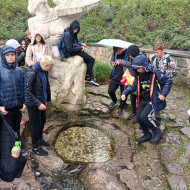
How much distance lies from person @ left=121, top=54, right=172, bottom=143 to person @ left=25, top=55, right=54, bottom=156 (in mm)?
1437

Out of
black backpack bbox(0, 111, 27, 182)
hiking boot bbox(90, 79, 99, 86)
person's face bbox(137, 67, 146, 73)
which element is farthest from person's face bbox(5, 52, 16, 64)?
hiking boot bbox(90, 79, 99, 86)

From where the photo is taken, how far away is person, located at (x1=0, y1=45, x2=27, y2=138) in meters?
3.28

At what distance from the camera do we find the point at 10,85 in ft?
11.0

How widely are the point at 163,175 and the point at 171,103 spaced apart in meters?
2.82

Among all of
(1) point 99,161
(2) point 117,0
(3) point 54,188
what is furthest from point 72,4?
(2) point 117,0

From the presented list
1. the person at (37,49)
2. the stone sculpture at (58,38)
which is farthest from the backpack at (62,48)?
the person at (37,49)

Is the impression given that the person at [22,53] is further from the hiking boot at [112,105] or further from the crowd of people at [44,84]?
the hiking boot at [112,105]

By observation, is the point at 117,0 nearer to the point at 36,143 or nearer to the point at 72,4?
the point at 72,4

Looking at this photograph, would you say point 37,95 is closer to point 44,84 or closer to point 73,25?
point 44,84

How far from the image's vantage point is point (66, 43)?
16.4 ft

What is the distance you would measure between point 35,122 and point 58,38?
7.41 feet

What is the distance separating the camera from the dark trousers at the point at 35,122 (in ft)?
12.5

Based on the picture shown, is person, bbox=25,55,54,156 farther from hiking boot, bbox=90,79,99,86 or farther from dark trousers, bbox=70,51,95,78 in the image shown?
hiking boot, bbox=90,79,99,86

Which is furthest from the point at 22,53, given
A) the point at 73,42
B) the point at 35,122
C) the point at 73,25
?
the point at 35,122
